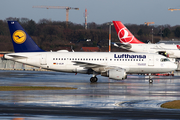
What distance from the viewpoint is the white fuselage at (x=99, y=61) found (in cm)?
3953

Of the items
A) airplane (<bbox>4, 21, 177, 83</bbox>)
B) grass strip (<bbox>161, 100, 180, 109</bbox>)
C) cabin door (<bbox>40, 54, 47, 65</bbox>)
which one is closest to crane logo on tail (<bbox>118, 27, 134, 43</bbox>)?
airplane (<bbox>4, 21, 177, 83</bbox>)

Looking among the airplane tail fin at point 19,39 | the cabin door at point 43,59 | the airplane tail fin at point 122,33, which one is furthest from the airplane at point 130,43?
the airplane tail fin at point 19,39

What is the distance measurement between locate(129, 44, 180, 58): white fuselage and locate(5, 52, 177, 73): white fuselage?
23.5 meters

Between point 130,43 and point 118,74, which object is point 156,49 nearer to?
point 130,43

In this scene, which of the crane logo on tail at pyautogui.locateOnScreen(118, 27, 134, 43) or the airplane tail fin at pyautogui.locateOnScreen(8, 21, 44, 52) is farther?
the crane logo on tail at pyautogui.locateOnScreen(118, 27, 134, 43)

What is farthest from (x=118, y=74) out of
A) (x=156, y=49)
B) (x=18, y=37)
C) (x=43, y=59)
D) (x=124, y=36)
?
(x=156, y=49)

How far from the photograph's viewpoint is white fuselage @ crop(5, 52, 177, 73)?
39531 mm

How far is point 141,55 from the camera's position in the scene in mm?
40125

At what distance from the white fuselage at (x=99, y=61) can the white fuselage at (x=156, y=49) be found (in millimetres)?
23469

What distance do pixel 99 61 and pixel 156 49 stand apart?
27931 millimetres

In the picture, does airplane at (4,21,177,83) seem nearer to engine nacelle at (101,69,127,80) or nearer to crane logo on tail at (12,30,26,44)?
crane logo on tail at (12,30,26,44)

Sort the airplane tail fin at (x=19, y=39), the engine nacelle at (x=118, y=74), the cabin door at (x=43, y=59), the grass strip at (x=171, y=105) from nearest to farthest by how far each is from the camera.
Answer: the grass strip at (x=171, y=105)
the engine nacelle at (x=118, y=74)
the cabin door at (x=43, y=59)
the airplane tail fin at (x=19, y=39)

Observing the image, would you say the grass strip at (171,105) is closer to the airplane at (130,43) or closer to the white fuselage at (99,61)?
the white fuselage at (99,61)

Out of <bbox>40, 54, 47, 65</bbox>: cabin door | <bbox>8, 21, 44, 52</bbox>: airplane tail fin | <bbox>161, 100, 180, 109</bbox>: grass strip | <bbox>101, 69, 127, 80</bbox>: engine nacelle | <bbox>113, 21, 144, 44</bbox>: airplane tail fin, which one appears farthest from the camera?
<bbox>113, 21, 144, 44</bbox>: airplane tail fin
